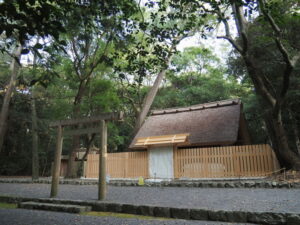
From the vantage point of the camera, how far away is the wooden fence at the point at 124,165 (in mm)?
13070

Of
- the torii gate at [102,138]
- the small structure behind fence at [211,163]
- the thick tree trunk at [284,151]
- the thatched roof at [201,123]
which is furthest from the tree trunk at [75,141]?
the thick tree trunk at [284,151]

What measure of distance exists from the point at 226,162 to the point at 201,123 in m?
3.37

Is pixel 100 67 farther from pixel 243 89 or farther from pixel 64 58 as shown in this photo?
pixel 243 89

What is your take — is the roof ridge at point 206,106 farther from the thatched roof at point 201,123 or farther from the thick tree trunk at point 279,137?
the thick tree trunk at point 279,137

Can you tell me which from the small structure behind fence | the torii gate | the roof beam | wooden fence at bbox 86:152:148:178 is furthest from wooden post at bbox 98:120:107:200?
wooden fence at bbox 86:152:148:178

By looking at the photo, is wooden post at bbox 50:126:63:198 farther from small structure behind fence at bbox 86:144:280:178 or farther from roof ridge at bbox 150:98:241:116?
roof ridge at bbox 150:98:241:116

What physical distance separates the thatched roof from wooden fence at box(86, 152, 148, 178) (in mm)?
936

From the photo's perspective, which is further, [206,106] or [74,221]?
[206,106]

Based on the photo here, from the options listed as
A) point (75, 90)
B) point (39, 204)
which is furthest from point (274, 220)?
point (75, 90)

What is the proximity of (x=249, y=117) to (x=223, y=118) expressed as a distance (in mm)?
3832

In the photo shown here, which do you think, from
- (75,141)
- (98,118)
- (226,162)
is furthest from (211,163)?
(75,141)

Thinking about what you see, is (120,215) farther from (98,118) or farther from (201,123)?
(201,123)

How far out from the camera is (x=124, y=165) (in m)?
13.5

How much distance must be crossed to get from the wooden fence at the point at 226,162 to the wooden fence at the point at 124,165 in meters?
1.96
